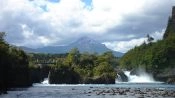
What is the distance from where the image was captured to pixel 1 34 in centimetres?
17988

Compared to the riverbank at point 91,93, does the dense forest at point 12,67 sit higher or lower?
higher

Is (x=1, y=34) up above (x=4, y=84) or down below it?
above

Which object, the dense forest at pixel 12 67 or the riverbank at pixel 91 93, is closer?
the riverbank at pixel 91 93

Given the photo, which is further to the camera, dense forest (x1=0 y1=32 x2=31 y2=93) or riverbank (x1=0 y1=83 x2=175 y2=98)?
dense forest (x1=0 y1=32 x2=31 y2=93)

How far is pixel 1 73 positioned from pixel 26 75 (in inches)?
Result: 1825

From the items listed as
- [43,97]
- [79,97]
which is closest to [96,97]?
[79,97]

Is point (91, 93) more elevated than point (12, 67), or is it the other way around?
point (12, 67)

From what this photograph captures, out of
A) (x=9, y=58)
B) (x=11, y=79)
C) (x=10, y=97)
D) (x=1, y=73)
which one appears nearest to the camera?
(x=10, y=97)

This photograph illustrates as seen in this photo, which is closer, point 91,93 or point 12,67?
point 91,93

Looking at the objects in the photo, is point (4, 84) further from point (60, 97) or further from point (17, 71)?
point (60, 97)

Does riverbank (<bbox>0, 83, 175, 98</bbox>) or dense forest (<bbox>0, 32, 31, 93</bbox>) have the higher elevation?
dense forest (<bbox>0, 32, 31, 93</bbox>)

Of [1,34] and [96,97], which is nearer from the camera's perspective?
[96,97]

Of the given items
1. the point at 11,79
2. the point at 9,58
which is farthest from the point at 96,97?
the point at 11,79

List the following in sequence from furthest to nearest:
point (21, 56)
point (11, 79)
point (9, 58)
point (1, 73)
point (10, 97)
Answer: point (21, 56) → point (11, 79) → point (9, 58) → point (1, 73) → point (10, 97)
